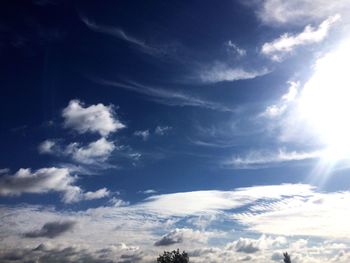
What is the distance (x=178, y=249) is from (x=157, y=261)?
1035 cm

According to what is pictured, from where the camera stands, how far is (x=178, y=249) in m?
181

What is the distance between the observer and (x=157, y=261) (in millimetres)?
181000
